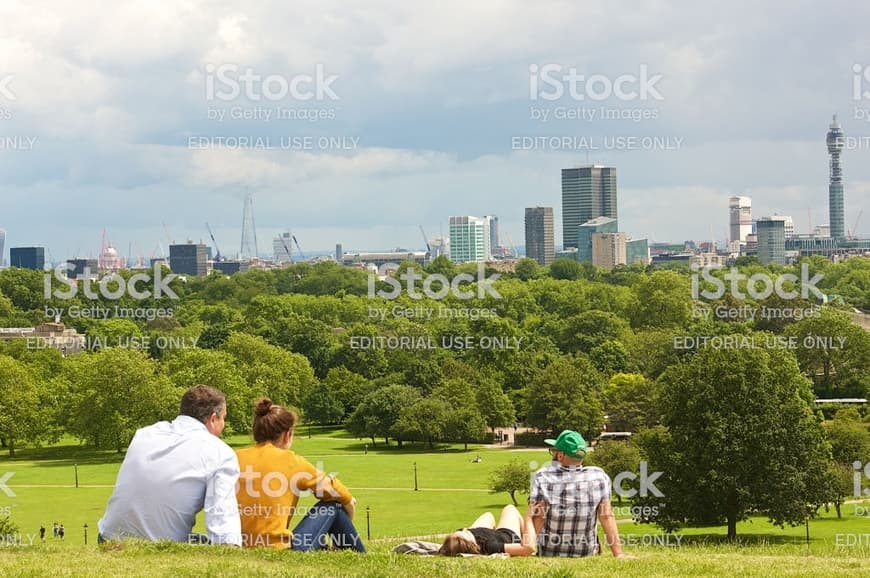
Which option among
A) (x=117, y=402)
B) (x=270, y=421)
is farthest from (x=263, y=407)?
(x=117, y=402)

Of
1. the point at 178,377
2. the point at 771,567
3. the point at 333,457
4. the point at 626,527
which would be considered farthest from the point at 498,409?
the point at 771,567

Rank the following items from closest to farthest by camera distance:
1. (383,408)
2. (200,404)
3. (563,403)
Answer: (200,404) → (563,403) → (383,408)

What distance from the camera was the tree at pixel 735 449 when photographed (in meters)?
30.7

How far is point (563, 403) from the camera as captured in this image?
5916 cm

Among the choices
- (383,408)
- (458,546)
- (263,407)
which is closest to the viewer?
(263,407)

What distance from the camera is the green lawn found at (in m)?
9.45

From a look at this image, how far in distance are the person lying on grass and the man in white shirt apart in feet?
7.08

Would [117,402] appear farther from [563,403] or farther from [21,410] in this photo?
[563,403]

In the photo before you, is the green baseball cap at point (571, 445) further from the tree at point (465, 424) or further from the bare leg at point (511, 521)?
the tree at point (465, 424)

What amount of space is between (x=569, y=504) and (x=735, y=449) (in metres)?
21.5

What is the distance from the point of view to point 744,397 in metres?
31.8
